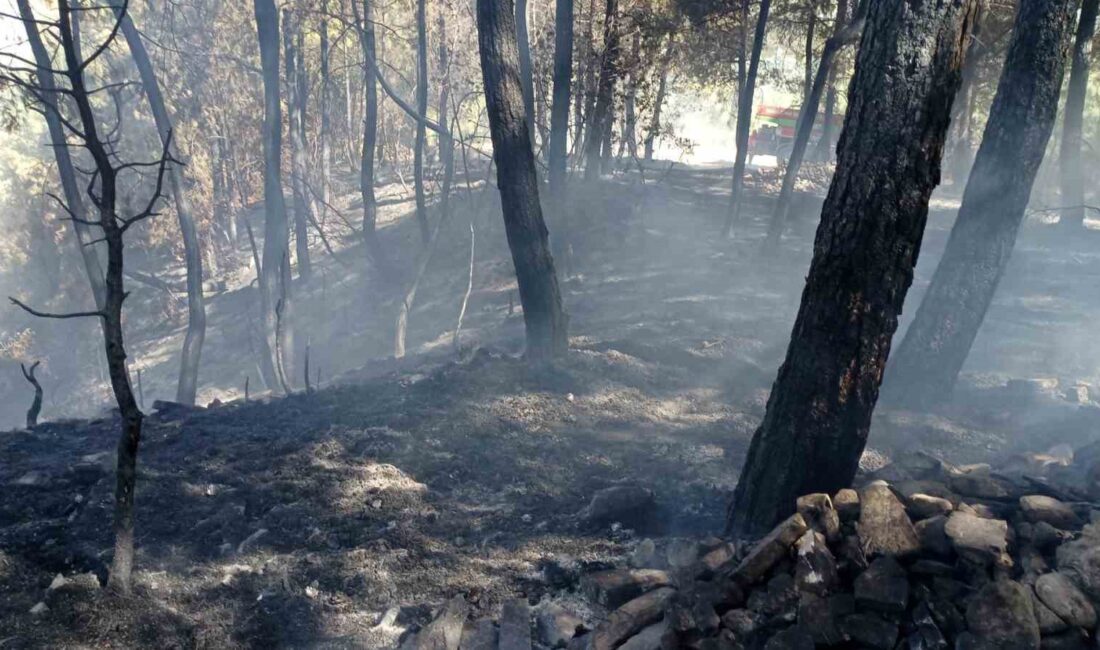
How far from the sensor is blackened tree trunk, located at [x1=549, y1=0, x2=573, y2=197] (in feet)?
39.6

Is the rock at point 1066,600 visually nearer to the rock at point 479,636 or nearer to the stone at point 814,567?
the stone at point 814,567

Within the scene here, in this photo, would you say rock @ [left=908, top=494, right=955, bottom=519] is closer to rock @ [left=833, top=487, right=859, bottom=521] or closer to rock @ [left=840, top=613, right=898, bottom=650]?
rock @ [left=833, top=487, right=859, bottom=521]

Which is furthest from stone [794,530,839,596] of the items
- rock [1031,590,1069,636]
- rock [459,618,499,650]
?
rock [459,618,499,650]

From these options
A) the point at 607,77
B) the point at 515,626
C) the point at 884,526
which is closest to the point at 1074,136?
the point at 607,77

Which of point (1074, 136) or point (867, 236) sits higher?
point (1074, 136)

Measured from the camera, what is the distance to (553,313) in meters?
8.16

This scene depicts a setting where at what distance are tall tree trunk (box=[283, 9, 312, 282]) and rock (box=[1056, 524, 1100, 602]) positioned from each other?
15482 millimetres

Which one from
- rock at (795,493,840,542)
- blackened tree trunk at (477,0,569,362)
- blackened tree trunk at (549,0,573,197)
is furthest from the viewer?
blackened tree trunk at (549,0,573,197)

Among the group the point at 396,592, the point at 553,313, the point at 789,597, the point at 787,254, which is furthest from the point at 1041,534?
the point at 787,254

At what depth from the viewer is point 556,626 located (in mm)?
3801

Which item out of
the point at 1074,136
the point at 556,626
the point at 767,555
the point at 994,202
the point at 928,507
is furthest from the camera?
the point at 1074,136

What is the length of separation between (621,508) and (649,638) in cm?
172

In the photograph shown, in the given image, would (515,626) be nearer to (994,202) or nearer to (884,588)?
(884,588)

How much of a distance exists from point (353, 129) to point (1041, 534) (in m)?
27.5
